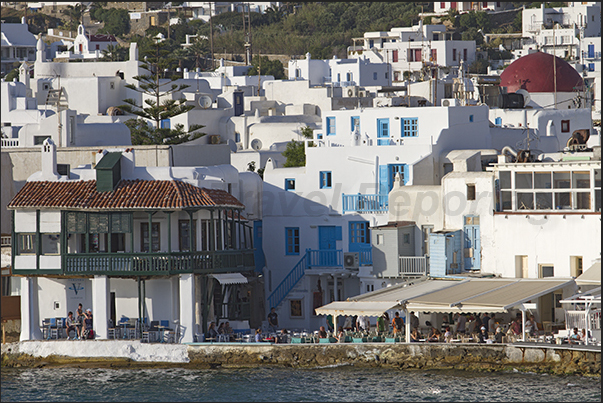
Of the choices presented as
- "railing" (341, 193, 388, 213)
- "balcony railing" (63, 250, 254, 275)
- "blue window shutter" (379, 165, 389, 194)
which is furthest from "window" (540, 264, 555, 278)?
"balcony railing" (63, 250, 254, 275)

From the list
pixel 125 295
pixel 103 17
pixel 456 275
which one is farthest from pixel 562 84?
pixel 103 17

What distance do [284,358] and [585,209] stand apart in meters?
10.1

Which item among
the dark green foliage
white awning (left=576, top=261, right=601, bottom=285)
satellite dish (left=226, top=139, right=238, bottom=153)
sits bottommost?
white awning (left=576, top=261, right=601, bottom=285)

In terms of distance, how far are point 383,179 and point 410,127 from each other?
123 inches

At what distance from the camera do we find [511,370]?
34000 millimetres

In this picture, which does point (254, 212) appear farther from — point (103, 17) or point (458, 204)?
point (103, 17)

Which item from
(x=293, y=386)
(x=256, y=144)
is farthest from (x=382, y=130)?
(x=256, y=144)

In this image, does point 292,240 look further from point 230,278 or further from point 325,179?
point 230,278

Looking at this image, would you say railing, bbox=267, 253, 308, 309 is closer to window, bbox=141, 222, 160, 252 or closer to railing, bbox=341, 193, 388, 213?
railing, bbox=341, 193, 388, 213

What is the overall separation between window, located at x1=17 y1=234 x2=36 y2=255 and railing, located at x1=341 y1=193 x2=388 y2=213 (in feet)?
34.7

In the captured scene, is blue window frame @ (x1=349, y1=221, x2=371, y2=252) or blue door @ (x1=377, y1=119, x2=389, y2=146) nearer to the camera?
blue window frame @ (x1=349, y1=221, x2=371, y2=252)

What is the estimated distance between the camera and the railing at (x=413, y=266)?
39656 millimetres

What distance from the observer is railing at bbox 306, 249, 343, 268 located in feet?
137

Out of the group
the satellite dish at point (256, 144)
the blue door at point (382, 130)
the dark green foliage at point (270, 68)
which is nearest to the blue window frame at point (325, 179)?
the blue door at point (382, 130)
